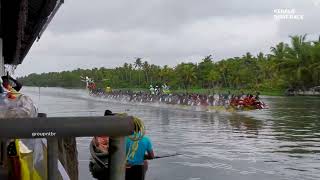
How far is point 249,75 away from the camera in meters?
108

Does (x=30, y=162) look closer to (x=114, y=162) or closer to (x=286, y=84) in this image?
(x=114, y=162)

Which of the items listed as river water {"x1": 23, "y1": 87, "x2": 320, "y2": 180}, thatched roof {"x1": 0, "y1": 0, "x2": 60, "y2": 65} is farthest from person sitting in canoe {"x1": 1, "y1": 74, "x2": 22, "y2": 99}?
river water {"x1": 23, "y1": 87, "x2": 320, "y2": 180}

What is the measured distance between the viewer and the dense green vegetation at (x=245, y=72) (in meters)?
86.9

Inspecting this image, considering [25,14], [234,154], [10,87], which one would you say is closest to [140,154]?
[10,87]

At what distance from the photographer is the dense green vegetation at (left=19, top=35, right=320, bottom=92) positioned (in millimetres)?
86875

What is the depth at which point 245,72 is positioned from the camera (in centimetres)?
10706

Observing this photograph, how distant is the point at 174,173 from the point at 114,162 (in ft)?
32.2

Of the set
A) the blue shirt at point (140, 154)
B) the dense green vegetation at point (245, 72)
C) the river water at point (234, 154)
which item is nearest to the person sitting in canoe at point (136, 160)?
the blue shirt at point (140, 154)

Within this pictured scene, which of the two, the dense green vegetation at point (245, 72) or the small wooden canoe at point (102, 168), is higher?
the dense green vegetation at point (245, 72)

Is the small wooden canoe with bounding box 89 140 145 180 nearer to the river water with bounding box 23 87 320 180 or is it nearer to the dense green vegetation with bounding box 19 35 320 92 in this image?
the river water with bounding box 23 87 320 180

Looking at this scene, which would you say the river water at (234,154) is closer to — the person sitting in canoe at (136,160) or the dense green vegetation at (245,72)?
the person sitting in canoe at (136,160)

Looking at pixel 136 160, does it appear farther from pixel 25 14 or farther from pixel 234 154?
pixel 234 154

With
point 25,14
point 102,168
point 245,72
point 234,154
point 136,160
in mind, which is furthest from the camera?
point 245,72

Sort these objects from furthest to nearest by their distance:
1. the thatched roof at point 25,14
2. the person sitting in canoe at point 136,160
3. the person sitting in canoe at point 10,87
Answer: the thatched roof at point 25,14 → the person sitting in canoe at point 136,160 → the person sitting in canoe at point 10,87
